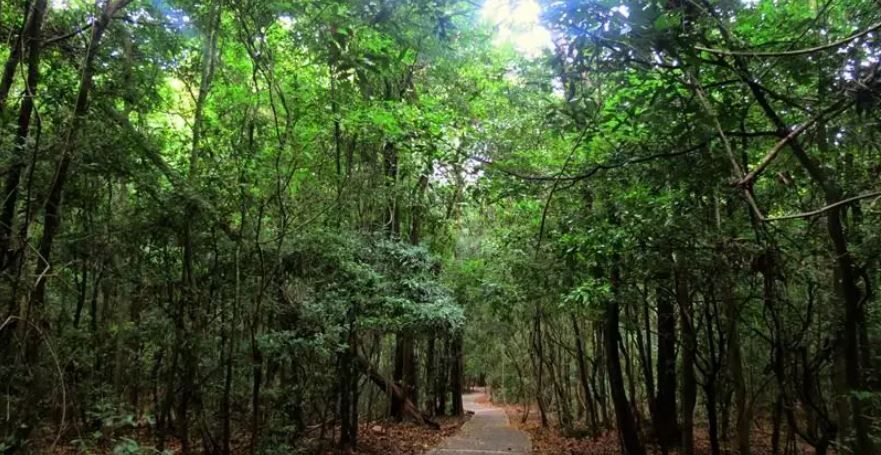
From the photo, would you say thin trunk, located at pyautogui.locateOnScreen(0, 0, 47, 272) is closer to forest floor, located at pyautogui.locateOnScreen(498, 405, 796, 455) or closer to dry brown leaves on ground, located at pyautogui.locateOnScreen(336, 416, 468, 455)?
dry brown leaves on ground, located at pyautogui.locateOnScreen(336, 416, 468, 455)

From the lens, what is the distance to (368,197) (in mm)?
10766

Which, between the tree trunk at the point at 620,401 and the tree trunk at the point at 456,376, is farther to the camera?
the tree trunk at the point at 456,376

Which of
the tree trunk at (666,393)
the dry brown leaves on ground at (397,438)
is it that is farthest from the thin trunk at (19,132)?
the tree trunk at (666,393)

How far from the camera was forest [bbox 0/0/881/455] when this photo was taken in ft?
13.3

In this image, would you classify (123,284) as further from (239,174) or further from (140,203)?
(239,174)

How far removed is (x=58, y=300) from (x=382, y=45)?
6.57m

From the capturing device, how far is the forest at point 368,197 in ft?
13.3

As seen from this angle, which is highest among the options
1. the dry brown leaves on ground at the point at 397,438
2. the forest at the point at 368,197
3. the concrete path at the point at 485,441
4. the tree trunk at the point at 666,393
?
the forest at the point at 368,197

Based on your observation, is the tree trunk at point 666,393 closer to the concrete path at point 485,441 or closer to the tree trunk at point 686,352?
the tree trunk at point 686,352

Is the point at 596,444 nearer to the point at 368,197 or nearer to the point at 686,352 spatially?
the point at 686,352

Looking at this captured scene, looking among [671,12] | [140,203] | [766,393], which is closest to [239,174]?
[140,203]

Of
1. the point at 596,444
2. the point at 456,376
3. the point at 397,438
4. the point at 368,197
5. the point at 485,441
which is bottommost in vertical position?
the point at 485,441

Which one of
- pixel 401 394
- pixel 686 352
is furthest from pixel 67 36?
pixel 401 394

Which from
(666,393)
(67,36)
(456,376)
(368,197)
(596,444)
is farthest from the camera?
(456,376)
